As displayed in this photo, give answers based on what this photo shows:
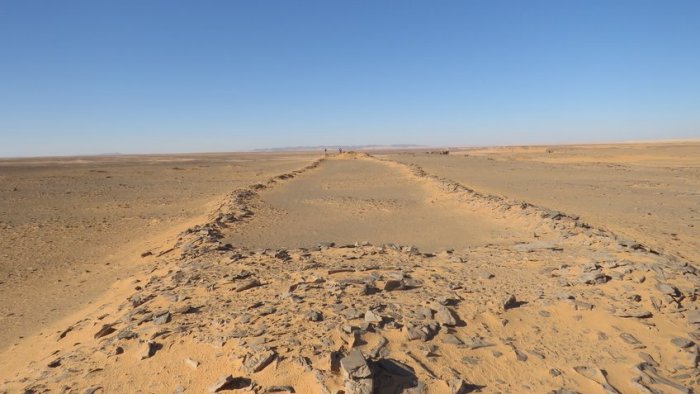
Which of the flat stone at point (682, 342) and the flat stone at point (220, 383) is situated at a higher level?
the flat stone at point (220, 383)

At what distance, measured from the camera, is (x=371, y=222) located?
42.0 ft

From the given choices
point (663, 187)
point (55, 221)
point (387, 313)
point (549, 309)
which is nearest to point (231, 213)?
point (55, 221)

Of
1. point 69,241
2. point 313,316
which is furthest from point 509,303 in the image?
point 69,241

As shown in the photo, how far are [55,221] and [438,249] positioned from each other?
1387cm

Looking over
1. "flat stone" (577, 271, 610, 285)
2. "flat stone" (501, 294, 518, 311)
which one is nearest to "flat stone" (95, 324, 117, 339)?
"flat stone" (501, 294, 518, 311)

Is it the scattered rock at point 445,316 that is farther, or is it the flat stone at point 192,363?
the scattered rock at point 445,316

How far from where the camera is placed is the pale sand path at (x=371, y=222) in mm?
10195

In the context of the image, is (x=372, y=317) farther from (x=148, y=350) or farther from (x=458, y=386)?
(x=148, y=350)

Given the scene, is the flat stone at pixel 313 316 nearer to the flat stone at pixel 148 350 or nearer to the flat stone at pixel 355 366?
the flat stone at pixel 355 366

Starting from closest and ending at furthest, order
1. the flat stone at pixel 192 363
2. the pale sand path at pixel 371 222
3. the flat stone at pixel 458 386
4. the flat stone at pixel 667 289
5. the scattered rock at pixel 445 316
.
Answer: the flat stone at pixel 458 386
the flat stone at pixel 192 363
the scattered rock at pixel 445 316
the flat stone at pixel 667 289
the pale sand path at pixel 371 222

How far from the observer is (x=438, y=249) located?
360 inches

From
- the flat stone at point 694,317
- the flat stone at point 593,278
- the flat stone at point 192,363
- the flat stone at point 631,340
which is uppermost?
the flat stone at point 593,278

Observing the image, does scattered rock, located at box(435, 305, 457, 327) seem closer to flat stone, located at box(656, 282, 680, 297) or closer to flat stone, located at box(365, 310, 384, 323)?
flat stone, located at box(365, 310, 384, 323)

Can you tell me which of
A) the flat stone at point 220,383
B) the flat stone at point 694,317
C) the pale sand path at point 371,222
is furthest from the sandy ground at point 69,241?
the flat stone at point 694,317
